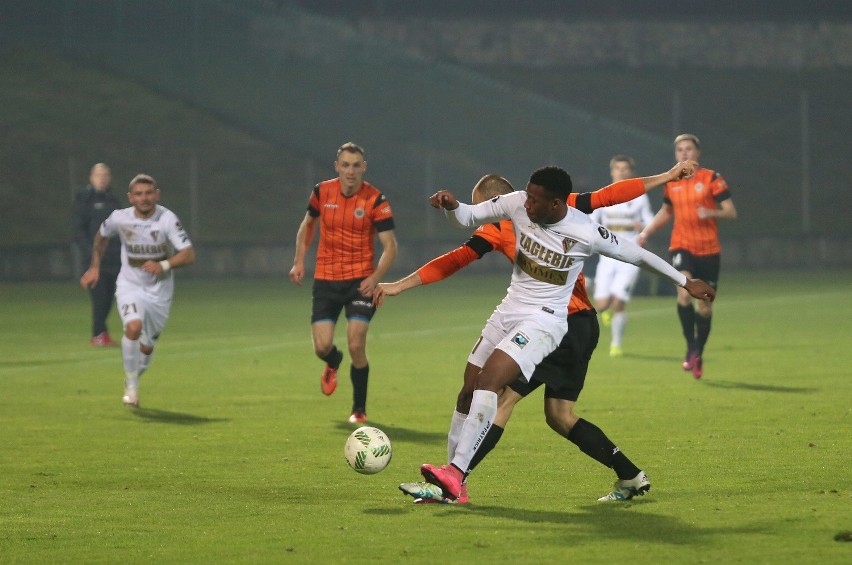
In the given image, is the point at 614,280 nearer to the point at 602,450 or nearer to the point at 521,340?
the point at 602,450

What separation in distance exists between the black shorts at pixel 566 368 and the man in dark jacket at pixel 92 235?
11049mm

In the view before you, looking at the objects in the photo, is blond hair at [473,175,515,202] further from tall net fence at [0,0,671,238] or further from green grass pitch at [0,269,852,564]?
tall net fence at [0,0,671,238]

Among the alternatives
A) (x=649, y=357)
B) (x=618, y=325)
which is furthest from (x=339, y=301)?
(x=618, y=325)

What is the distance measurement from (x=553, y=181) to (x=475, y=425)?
1.26 metres

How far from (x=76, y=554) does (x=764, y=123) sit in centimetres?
3759

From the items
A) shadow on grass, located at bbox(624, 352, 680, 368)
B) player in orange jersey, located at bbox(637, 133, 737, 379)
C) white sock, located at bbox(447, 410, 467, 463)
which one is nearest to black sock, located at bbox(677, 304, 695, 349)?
player in orange jersey, located at bbox(637, 133, 737, 379)

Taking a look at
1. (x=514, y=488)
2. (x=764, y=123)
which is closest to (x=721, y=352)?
(x=514, y=488)

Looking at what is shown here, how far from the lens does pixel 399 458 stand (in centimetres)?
947

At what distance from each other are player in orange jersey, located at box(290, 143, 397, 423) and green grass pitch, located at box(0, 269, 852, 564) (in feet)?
1.84

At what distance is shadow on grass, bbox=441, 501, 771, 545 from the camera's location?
22.4 ft

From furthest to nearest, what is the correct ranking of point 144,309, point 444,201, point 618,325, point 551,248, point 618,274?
point 618,274, point 618,325, point 144,309, point 551,248, point 444,201

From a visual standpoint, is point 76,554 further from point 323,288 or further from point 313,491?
point 323,288

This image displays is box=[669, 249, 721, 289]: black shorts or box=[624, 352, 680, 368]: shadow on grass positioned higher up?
box=[669, 249, 721, 289]: black shorts

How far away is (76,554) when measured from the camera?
21.7 ft
